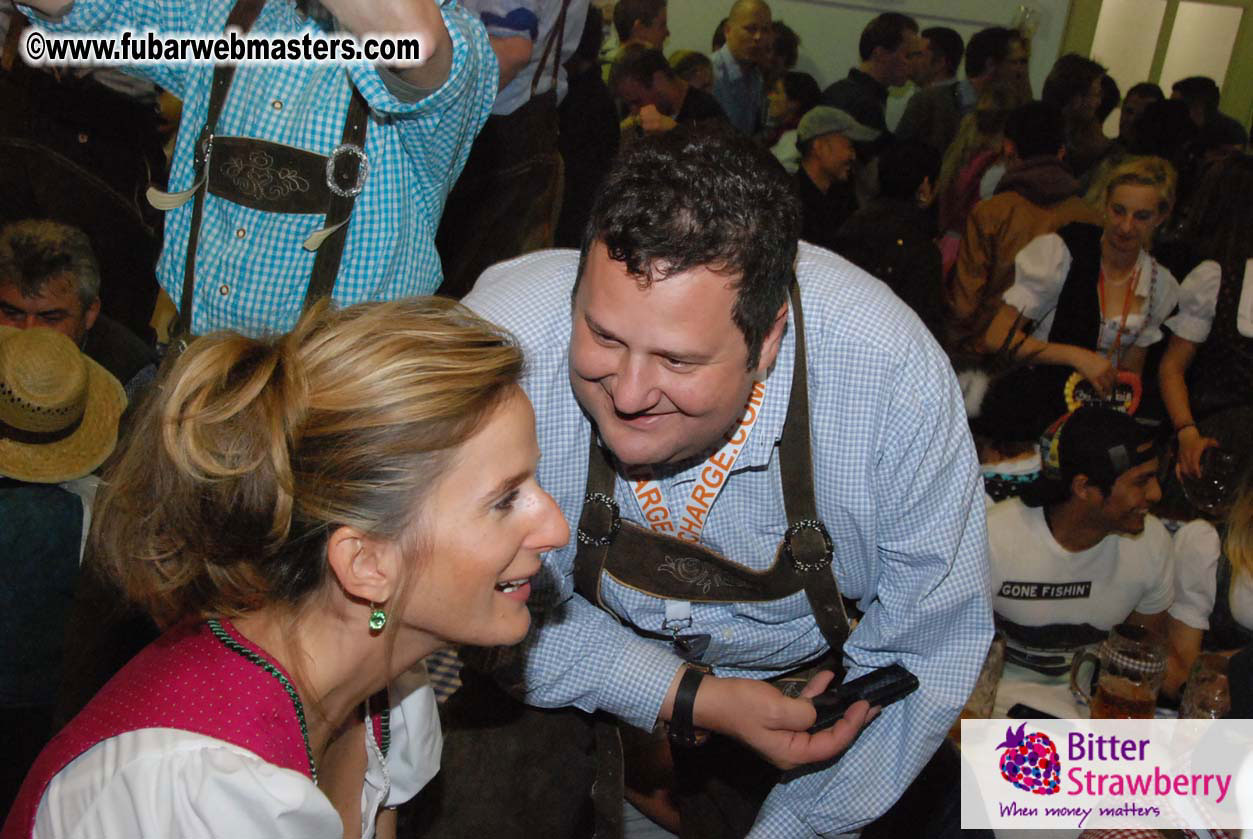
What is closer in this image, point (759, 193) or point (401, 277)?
point (759, 193)

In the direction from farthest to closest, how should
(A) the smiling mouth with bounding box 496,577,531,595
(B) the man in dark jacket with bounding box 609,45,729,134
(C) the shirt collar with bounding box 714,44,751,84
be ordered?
1. (C) the shirt collar with bounding box 714,44,751,84
2. (B) the man in dark jacket with bounding box 609,45,729,134
3. (A) the smiling mouth with bounding box 496,577,531,595

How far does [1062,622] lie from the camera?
9.00ft

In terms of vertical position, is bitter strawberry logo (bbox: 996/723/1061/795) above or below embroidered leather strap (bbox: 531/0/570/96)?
below

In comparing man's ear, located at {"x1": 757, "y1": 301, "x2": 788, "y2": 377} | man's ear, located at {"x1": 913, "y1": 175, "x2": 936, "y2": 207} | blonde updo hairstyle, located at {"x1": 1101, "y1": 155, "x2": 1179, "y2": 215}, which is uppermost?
blonde updo hairstyle, located at {"x1": 1101, "y1": 155, "x2": 1179, "y2": 215}

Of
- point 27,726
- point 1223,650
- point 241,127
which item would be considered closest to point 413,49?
point 241,127

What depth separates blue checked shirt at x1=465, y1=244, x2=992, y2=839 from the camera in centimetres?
174

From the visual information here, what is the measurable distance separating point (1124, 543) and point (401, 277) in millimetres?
2028

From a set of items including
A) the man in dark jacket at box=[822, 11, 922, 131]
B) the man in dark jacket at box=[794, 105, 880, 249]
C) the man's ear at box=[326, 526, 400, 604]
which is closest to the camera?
the man's ear at box=[326, 526, 400, 604]

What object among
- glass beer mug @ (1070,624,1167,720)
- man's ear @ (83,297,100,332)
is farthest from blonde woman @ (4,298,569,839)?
man's ear @ (83,297,100,332)

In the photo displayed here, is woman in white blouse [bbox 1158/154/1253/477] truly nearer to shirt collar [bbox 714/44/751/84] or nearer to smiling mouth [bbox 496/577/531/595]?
shirt collar [bbox 714/44/751/84]

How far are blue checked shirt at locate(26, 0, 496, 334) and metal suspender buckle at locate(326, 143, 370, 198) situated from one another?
17mm

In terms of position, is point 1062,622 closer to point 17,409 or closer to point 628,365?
point 628,365

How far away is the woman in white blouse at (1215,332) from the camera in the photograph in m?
3.99

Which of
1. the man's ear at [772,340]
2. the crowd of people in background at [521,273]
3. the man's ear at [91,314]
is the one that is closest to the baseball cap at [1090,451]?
the crowd of people in background at [521,273]
